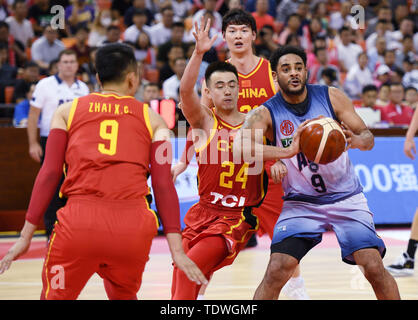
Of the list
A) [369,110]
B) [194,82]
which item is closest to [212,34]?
[369,110]

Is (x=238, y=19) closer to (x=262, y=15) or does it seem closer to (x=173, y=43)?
(x=173, y=43)

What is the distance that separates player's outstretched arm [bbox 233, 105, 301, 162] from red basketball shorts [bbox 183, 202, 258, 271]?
523 mm

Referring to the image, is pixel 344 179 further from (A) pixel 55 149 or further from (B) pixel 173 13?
(B) pixel 173 13

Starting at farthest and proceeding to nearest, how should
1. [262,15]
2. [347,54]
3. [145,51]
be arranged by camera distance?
[347,54]
[262,15]
[145,51]

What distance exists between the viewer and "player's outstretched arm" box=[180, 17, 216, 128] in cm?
451

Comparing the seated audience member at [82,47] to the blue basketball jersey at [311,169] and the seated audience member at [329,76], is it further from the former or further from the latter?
the blue basketball jersey at [311,169]

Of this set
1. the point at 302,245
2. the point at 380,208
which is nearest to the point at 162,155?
the point at 302,245

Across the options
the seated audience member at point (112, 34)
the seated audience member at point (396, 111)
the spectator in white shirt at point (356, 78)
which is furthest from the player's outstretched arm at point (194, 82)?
the spectator in white shirt at point (356, 78)

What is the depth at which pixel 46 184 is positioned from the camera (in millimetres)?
3486

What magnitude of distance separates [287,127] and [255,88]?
141 centimetres

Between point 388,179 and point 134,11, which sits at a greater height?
point 134,11

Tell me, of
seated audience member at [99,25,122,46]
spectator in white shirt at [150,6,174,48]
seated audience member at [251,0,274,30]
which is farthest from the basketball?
seated audience member at [251,0,274,30]
